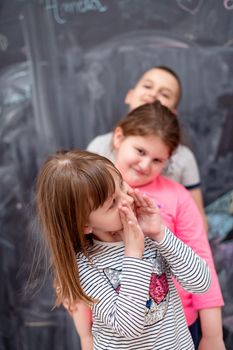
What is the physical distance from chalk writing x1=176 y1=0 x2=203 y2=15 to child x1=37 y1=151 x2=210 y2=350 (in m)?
1.02

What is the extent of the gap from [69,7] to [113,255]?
1203mm

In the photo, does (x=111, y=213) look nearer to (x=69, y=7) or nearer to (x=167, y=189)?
(x=167, y=189)

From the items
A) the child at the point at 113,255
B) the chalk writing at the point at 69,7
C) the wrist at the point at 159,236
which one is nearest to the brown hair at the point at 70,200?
the child at the point at 113,255

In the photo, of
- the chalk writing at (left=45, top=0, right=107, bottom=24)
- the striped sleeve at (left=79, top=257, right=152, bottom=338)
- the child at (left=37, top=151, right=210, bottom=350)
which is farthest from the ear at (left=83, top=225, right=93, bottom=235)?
the chalk writing at (left=45, top=0, right=107, bottom=24)

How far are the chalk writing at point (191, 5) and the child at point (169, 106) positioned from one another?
27 cm

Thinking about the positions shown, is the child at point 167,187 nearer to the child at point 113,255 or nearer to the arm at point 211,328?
the arm at point 211,328

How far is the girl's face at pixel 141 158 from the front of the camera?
1343 millimetres

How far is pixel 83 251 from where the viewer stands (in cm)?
113

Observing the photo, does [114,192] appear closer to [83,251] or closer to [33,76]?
[83,251]

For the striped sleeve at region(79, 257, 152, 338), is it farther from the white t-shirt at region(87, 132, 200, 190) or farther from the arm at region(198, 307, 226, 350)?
the white t-shirt at region(87, 132, 200, 190)

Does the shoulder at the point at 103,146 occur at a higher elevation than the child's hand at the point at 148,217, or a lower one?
higher

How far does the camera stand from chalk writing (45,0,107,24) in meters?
1.88

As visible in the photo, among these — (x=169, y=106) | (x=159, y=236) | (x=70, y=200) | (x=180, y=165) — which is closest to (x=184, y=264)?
(x=159, y=236)

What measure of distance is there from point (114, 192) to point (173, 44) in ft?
3.38
